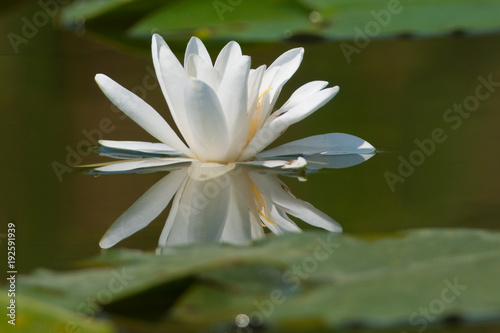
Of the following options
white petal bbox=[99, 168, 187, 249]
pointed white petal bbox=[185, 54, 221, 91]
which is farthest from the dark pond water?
pointed white petal bbox=[185, 54, 221, 91]

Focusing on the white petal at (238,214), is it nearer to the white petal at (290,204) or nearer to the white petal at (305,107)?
the white petal at (290,204)

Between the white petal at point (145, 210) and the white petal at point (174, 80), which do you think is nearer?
the white petal at point (145, 210)

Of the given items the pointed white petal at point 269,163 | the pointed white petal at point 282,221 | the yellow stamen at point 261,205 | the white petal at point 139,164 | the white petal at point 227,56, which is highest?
the white petal at point 227,56

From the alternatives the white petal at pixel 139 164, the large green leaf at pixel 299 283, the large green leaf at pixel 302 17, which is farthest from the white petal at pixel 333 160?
the large green leaf at pixel 302 17

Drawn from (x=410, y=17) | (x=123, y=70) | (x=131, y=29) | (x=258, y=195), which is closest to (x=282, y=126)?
(x=258, y=195)

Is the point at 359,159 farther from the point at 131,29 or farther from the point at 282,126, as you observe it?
the point at 131,29

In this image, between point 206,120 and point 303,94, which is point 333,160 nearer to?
point 303,94

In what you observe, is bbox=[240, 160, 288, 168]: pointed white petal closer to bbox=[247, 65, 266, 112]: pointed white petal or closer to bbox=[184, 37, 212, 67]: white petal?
bbox=[247, 65, 266, 112]: pointed white petal
